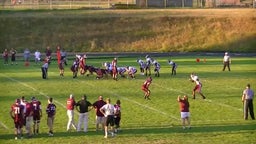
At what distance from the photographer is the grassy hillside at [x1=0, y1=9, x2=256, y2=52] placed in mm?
63469

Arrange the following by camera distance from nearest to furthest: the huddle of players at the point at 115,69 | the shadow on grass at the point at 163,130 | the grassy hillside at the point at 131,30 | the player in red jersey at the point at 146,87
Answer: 1. the shadow on grass at the point at 163,130
2. the player in red jersey at the point at 146,87
3. the huddle of players at the point at 115,69
4. the grassy hillside at the point at 131,30

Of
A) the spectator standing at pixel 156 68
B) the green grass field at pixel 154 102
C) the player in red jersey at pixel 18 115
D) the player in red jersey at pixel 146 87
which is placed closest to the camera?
the player in red jersey at pixel 18 115

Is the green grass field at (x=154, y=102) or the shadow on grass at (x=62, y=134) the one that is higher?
the green grass field at (x=154, y=102)

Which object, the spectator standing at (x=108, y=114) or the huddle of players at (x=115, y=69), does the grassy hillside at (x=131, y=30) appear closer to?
the huddle of players at (x=115, y=69)

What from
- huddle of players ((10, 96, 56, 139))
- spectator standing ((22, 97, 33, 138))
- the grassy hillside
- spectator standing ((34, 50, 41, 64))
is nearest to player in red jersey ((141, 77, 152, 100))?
huddle of players ((10, 96, 56, 139))

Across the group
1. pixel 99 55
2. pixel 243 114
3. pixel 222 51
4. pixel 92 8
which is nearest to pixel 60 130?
pixel 243 114

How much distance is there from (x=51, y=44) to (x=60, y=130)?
1648 inches

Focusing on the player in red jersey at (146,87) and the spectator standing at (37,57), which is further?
the spectator standing at (37,57)

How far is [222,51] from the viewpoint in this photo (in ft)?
201

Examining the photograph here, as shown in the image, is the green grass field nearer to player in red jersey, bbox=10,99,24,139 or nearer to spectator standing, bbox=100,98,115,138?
spectator standing, bbox=100,98,115,138

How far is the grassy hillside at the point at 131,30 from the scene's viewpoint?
2499 inches

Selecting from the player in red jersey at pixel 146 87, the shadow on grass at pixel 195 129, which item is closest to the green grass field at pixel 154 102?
the shadow on grass at pixel 195 129

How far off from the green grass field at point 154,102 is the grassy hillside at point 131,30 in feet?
50.6

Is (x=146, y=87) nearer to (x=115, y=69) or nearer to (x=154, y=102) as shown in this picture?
(x=154, y=102)
